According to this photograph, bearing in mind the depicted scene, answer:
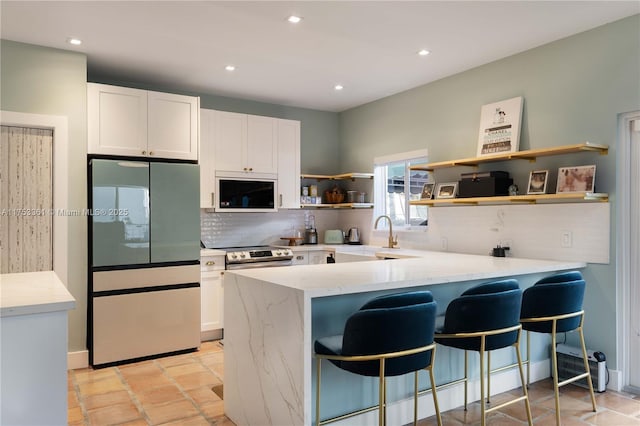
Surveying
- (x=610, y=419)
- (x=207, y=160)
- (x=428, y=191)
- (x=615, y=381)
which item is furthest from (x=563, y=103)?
(x=207, y=160)

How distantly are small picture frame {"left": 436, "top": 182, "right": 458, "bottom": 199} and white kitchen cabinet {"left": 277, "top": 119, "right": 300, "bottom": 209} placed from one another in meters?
1.75

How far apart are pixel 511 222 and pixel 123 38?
3440mm

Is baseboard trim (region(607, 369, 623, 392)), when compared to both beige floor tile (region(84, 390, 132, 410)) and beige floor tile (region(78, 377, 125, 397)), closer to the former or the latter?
beige floor tile (region(84, 390, 132, 410))

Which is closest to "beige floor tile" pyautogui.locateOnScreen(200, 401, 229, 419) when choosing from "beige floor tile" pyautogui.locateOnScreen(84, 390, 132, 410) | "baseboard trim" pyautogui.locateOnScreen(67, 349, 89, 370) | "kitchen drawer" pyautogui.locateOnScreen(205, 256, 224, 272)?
"beige floor tile" pyautogui.locateOnScreen(84, 390, 132, 410)

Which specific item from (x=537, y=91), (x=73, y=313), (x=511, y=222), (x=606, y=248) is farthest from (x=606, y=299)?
(x=73, y=313)

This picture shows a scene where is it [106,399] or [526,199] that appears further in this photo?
[526,199]

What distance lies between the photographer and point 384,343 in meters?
2.05

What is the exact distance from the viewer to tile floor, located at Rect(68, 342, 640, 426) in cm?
288

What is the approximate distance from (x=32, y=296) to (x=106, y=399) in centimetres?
164

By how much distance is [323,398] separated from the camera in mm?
2512

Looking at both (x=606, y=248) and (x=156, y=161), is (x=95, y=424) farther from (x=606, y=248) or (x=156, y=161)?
(x=606, y=248)

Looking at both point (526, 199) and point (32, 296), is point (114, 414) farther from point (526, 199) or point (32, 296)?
point (526, 199)

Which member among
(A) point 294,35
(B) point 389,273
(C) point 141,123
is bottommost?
(B) point 389,273

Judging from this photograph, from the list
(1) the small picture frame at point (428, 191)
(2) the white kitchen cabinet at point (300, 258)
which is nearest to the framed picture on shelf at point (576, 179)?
(1) the small picture frame at point (428, 191)
